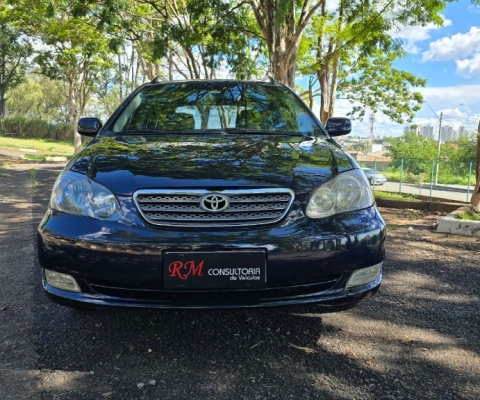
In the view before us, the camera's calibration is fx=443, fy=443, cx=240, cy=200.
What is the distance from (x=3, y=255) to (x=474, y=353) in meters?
3.79

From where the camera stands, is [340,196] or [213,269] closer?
[213,269]

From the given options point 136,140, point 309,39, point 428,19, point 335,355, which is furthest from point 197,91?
point 309,39

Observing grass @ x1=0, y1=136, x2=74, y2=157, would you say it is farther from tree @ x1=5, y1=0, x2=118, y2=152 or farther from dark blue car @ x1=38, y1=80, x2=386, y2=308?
dark blue car @ x1=38, y1=80, x2=386, y2=308

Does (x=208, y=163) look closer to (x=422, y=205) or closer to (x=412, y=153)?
(x=422, y=205)

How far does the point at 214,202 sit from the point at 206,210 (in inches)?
2.0

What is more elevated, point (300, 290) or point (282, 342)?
point (300, 290)

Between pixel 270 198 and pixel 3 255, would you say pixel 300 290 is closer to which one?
pixel 270 198

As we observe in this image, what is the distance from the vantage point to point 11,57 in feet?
111

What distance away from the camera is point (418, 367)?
218 cm

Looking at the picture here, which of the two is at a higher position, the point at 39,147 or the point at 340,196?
the point at 340,196

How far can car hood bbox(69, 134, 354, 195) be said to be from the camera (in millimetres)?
2113

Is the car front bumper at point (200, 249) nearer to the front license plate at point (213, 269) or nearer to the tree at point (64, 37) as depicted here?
Answer: the front license plate at point (213, 269)

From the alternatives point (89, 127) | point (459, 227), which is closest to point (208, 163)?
point (89, 127)

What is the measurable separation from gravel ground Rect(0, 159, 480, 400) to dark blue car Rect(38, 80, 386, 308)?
20 cm
